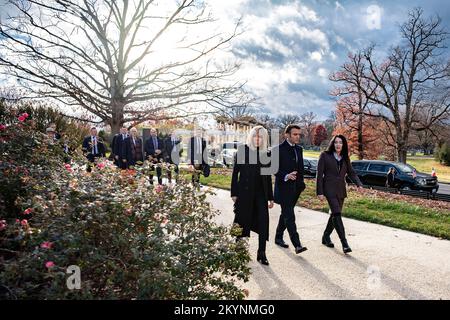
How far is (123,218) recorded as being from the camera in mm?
2682

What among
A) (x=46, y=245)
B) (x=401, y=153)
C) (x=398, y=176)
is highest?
(x=401, y=153)

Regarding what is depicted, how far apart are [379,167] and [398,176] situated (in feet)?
4.20

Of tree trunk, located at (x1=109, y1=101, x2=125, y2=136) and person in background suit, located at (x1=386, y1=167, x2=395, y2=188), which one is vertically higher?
tree trunk, located at (x1=109, y1=101, x2=125, y2=136)

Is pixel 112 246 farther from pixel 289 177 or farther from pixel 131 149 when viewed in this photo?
pixel 131 149

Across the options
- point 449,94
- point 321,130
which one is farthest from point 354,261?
point 321,130

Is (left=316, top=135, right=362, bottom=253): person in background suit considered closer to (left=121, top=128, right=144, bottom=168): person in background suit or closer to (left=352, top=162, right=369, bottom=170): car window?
(left=121, top=128, right=144, bottom=168): person in background suit

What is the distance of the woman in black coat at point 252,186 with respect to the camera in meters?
4.55

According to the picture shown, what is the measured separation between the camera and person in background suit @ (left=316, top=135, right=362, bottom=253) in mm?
5070

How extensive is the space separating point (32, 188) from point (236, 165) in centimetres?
245

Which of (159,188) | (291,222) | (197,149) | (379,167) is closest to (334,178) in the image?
(291,222)

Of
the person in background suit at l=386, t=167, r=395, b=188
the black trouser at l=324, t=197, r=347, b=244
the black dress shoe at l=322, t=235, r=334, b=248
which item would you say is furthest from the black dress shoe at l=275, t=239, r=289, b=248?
the person in background suit at l=386, t=167, r=395, b=188

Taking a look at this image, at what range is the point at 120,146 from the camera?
9.91 metres

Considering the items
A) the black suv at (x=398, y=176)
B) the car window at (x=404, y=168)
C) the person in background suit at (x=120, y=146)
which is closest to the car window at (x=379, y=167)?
the black suv at (x=398, y=176)

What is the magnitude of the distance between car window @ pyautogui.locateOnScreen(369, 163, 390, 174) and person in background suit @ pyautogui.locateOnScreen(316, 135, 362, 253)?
41.6 ft
